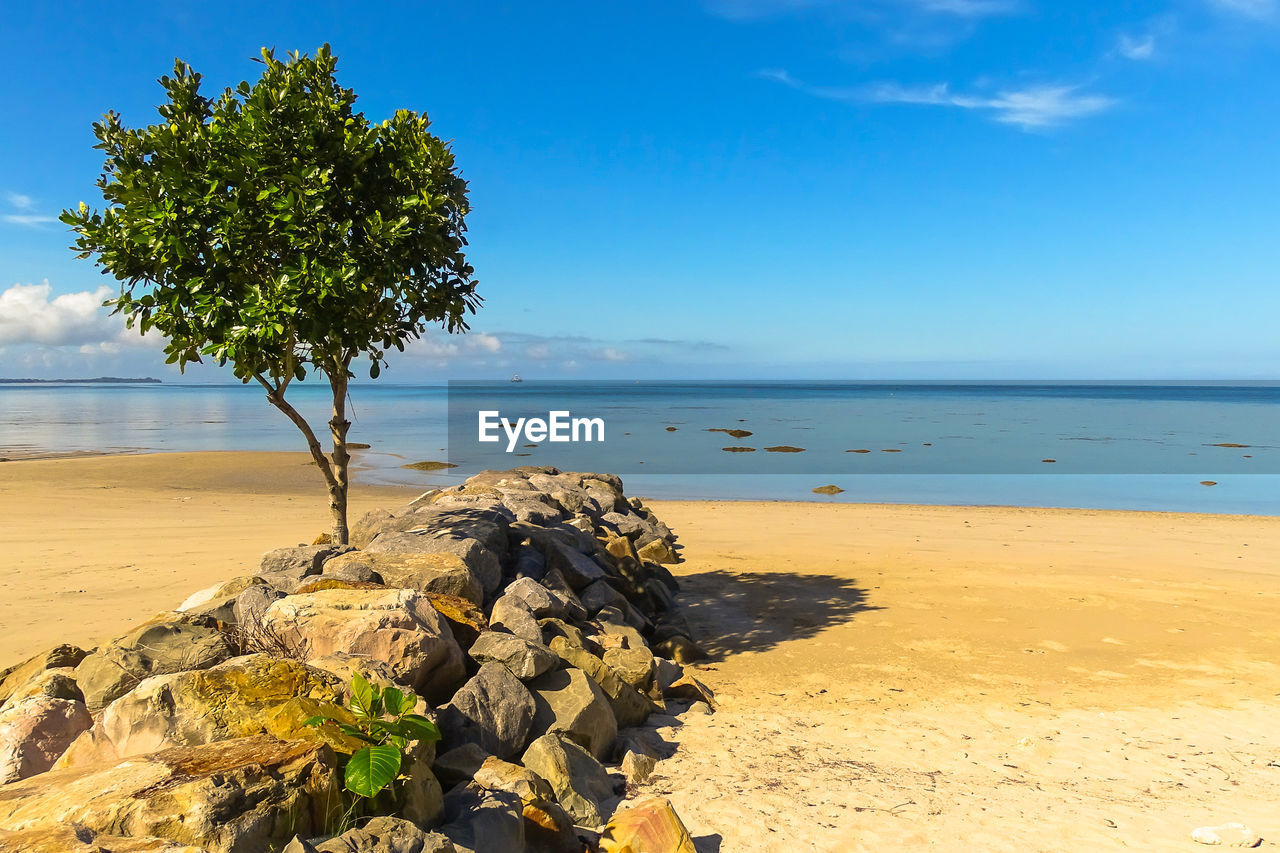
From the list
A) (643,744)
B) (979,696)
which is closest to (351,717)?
(643,744)

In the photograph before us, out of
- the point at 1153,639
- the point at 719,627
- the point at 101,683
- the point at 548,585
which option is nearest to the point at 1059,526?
the point at 1153,639

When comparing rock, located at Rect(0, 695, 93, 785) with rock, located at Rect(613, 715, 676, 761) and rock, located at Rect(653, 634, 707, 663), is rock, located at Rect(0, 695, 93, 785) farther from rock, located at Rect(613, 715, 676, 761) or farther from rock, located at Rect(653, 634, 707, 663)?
rock, located at Rect(653, 634, 707, 663)

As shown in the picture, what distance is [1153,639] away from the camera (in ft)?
34.7

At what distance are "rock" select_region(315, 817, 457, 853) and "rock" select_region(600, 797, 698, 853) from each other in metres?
1.07

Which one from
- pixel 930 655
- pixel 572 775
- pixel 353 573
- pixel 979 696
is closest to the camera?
pixel 572 775

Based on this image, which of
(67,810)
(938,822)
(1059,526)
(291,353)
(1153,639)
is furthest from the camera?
(1059,526)

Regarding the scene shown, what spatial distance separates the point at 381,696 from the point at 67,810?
61.2 inches

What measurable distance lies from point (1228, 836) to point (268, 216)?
29.3 ft

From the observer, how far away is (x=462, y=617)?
24.0ft

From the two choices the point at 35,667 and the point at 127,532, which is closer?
the point at 35,667

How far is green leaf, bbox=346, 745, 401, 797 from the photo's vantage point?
399 centimetres

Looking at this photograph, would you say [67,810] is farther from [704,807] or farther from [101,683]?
[704,807]

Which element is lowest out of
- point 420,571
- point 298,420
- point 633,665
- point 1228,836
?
point 1228,836

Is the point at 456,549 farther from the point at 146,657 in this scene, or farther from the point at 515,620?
the point at 146,657
